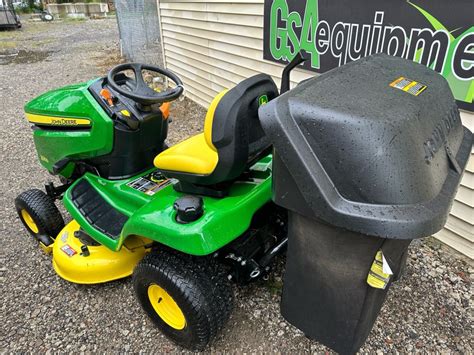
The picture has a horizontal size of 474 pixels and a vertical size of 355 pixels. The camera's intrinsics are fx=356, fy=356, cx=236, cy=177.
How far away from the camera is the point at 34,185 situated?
3.59 metres

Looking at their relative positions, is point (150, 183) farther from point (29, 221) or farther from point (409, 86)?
point (409, 86)

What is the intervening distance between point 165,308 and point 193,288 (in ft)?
1.29

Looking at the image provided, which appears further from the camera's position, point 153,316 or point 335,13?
point 335,13

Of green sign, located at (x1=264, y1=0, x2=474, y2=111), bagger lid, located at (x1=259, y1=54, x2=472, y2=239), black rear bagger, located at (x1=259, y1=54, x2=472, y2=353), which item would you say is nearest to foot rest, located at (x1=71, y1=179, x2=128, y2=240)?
black rear bagger, located at (x1=259, y1=54, x2=472, y2=353)

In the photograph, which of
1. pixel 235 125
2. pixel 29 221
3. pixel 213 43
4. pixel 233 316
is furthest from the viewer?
pixel 213 43

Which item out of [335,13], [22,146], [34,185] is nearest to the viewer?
[335,13]

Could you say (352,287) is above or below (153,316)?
above

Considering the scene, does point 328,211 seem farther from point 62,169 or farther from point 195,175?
point 62,169

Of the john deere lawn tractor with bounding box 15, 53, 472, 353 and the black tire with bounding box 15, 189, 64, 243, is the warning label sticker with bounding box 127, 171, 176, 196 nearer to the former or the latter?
the john deere lawn tractor with bounding box 15, 53, 472, 353

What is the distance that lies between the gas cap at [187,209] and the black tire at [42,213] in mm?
1359

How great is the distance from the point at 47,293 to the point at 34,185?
1.73 meters

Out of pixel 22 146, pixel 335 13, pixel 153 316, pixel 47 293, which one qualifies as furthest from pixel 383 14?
pixel 22 146

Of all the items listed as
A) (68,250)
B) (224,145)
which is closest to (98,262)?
(68,250)

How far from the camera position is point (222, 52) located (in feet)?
15.2
